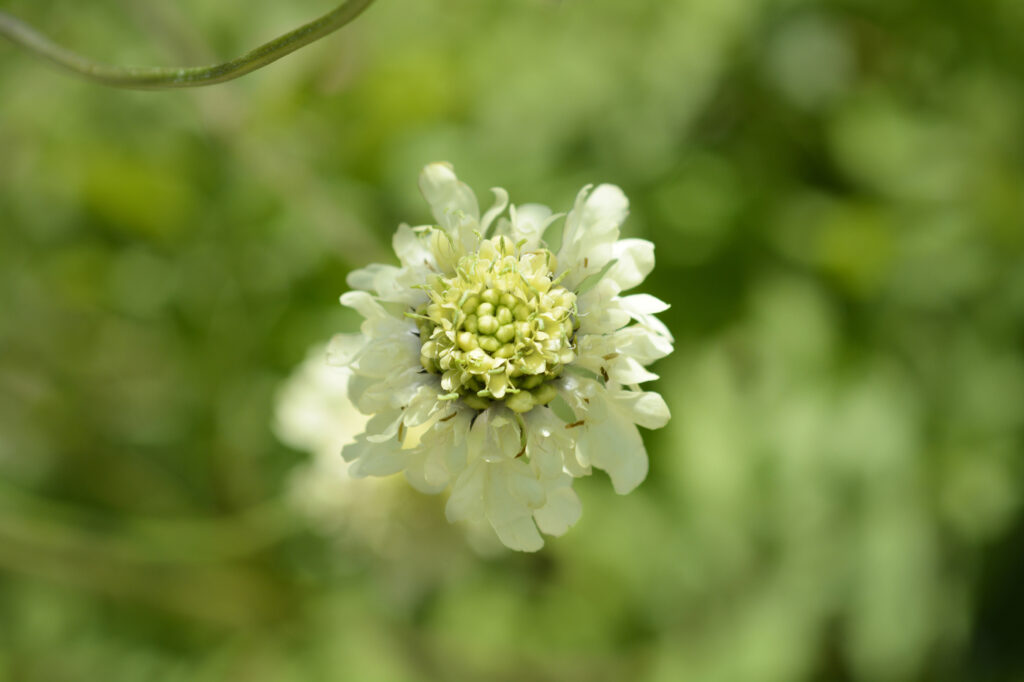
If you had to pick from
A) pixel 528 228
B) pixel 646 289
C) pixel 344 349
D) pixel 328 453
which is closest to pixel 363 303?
pixel 344 349

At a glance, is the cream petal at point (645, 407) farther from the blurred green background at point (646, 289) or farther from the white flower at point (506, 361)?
the blurred green background at point (646, 289)

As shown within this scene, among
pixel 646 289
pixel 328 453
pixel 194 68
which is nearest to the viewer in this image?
pixel 194 68

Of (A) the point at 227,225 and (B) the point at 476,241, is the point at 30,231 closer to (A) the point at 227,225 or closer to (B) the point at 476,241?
(A) the point at 227,225

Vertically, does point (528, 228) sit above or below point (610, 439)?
above

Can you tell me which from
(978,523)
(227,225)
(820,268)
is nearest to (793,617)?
(978,523)

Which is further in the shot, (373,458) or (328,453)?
(328,453)

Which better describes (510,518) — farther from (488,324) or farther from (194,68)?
(194,68)

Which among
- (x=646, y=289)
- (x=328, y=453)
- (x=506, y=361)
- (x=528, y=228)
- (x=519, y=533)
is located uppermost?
(x=646, y=289)

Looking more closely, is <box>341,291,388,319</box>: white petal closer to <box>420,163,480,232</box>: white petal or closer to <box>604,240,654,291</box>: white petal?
<box>420,163,480,232</box>: white petal
